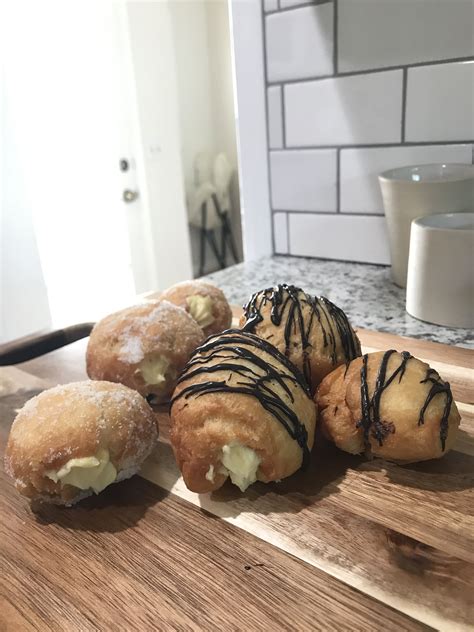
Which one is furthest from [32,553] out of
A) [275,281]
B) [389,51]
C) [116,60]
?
[116,60]

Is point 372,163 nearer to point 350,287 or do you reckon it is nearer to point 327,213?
point 327,213

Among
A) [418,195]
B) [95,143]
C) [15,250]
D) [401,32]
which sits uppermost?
[401,32]

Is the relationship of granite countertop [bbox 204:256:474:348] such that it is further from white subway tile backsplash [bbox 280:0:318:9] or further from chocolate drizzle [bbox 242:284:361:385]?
white subway tile backsplash [bbox 280:0:318:9]

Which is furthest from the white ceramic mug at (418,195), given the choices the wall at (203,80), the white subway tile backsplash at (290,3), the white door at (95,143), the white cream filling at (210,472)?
the wall at (203,80)

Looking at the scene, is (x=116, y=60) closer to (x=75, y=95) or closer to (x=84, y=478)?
(x=75, y=95)

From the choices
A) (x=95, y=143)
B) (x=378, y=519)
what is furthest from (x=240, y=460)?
(x=95, y=143)

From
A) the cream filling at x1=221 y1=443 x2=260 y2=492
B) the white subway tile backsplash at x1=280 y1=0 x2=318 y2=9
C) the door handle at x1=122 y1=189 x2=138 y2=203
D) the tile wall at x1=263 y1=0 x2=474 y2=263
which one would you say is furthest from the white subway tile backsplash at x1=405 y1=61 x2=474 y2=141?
A: the door handle at x1=122 y1=189 x2=138 y2=203

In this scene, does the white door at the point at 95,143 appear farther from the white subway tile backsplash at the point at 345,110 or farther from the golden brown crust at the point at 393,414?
the golden brown crust at the point at 393,414
